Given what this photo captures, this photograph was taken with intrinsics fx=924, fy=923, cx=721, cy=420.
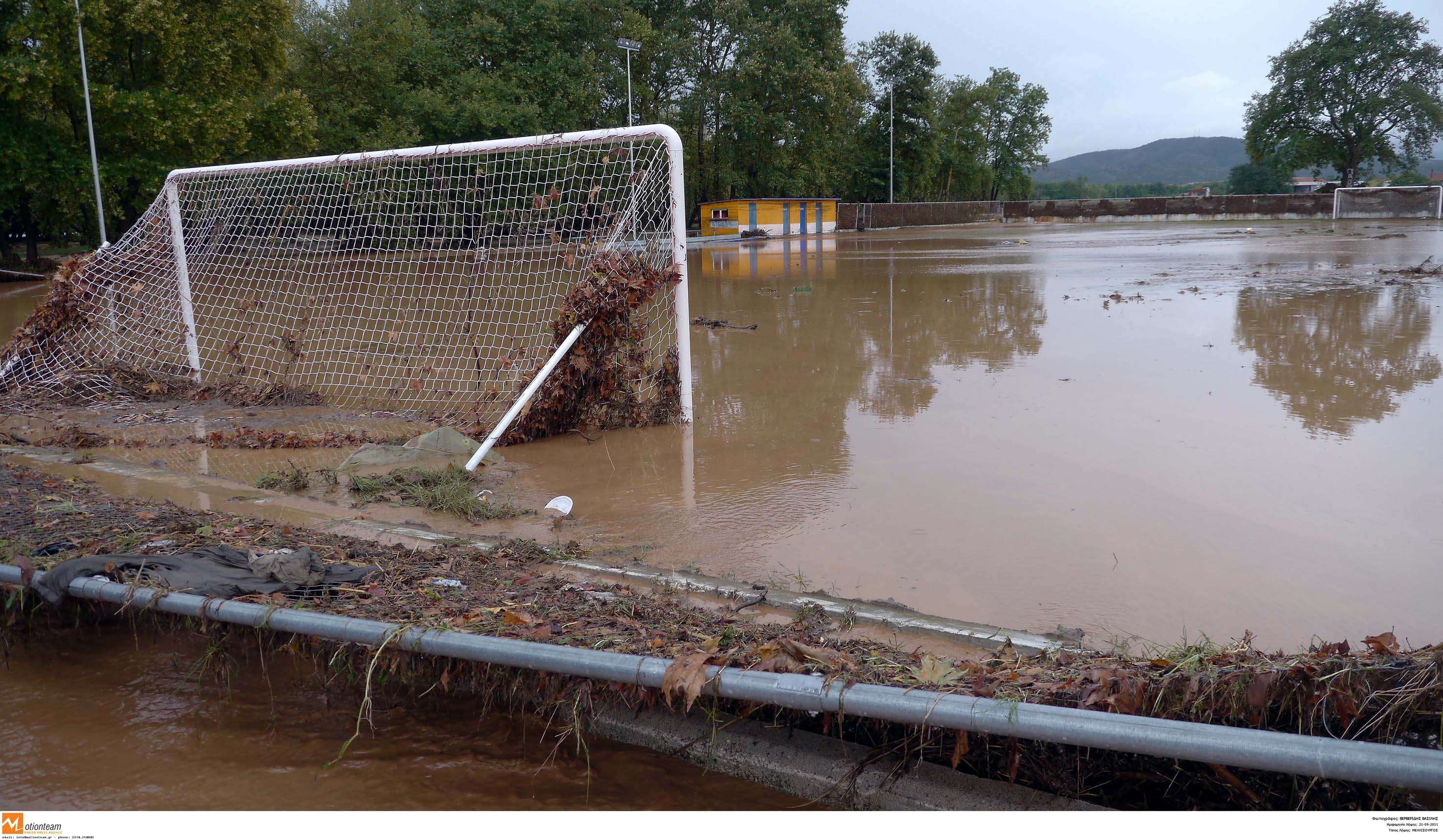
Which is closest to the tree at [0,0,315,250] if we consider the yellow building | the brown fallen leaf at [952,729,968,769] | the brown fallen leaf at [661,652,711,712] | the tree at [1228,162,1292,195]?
the yellow building

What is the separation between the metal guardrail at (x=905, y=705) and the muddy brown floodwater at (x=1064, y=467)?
1442mm

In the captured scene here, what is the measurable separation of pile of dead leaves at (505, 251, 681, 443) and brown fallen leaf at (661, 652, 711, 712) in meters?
4.21

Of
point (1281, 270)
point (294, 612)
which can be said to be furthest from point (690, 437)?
point (1281, 270)

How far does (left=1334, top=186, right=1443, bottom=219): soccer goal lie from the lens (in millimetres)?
40406

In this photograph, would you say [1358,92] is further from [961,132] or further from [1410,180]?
[961,132]

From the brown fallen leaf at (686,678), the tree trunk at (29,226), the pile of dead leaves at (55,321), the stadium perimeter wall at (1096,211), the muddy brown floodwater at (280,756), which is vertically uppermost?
the stadium perimeter wall at (1096,211)

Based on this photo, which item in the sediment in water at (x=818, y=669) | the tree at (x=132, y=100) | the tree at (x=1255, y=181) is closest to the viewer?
the sediment in water at (x=818, y=669)

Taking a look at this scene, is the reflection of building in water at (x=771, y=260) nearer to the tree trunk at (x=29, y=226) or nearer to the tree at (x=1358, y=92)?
the tree trunk at (x=29, y=226)

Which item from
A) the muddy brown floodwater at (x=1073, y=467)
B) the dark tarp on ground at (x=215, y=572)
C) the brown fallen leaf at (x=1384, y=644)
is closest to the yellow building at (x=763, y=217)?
the muddy brown floodwater at (x=1073, y=467)

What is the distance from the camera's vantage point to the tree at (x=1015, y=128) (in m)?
70.0

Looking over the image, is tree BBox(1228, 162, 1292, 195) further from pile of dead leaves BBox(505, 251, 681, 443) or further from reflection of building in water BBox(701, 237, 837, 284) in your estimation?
pile of dead leaves BBox(505, 251, 681, 443)

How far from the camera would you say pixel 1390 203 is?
41.9 m

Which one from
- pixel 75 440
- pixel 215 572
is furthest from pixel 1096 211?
pixel 215 572

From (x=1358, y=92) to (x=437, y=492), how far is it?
68811 millimetres
